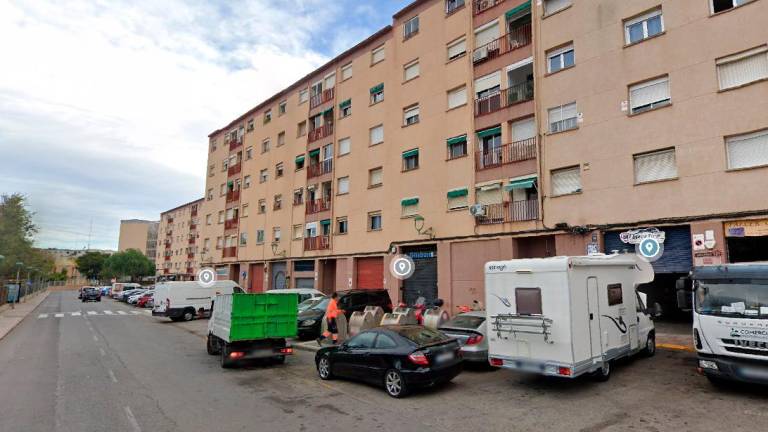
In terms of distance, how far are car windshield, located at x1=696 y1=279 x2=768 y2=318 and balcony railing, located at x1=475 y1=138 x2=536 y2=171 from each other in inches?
437

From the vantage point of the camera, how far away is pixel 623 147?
15.9 metres

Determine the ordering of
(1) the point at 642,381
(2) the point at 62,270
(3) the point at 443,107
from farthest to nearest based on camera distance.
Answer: (2) the point at 62,270 < (3) the point at 443,107 < (1) the point at 642,381

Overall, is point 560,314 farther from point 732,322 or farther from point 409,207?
point 409,207

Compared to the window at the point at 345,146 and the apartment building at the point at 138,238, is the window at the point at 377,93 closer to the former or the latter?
the window at the point at 345,146

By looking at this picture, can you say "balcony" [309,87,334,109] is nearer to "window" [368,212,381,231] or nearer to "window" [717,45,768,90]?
"window" [368,212,381,231]

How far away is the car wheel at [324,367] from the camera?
9836 mm

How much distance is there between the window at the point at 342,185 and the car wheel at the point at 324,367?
1880 cm

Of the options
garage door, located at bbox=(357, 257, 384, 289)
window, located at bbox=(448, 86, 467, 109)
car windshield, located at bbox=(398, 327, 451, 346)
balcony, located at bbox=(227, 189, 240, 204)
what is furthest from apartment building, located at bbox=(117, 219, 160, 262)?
car windshield, located at bbox=(398, 327, 451, 346)

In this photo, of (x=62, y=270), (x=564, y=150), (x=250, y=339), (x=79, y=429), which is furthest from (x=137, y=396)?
(x=62, y=270)

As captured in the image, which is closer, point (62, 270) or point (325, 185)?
point (325, 185)

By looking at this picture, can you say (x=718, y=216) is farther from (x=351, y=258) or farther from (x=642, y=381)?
(x=351, y=258)

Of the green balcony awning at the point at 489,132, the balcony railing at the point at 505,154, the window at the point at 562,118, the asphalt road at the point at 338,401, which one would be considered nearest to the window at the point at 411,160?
the green balcony awning at the point at 489,132

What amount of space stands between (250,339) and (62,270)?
541 feet

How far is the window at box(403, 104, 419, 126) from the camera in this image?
2419 cm
